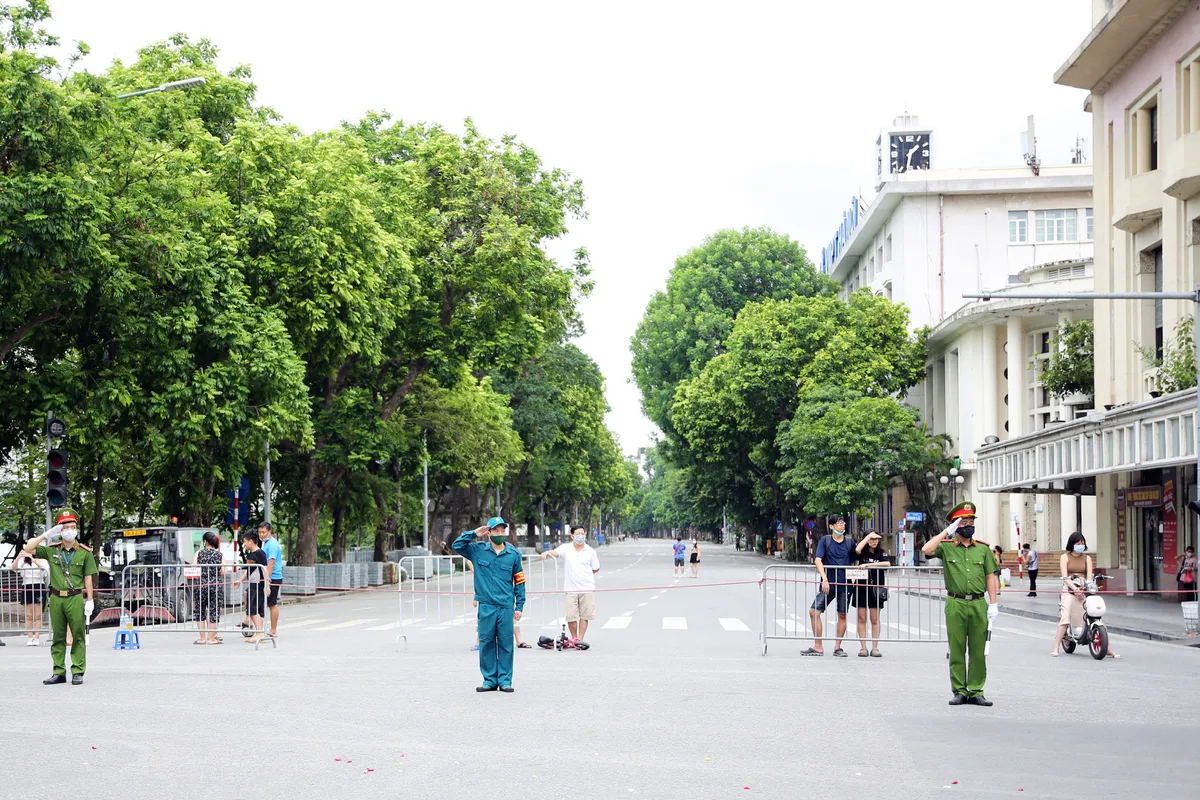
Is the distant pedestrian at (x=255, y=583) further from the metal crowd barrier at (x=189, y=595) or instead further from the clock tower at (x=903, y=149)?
the clock tower at (x=903, y=149)

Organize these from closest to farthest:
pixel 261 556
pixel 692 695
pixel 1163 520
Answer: pixel 692 695 < pixel 261 556 < pixel 1163 520

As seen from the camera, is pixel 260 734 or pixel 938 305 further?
pixel 938 305

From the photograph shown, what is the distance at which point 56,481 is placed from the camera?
71.0 ft

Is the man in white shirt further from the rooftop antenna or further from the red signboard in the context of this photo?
the rooftop antenna

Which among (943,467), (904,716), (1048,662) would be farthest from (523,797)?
(943,467)

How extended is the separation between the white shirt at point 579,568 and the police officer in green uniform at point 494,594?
4.96m

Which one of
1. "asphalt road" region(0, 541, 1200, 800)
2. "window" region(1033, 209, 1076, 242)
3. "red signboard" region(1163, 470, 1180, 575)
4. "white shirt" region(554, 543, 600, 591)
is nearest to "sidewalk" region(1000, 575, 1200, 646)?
"red signboard" region(1163, 470, 1180, 575)

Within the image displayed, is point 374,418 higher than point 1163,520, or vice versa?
point 374,418

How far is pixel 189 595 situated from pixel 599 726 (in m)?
12.3

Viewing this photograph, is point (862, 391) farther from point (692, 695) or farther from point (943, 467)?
point (692, 695)

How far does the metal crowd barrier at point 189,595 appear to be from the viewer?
20828mm

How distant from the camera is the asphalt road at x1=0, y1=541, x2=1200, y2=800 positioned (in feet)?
28.3

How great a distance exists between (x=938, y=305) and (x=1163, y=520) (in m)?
32.0

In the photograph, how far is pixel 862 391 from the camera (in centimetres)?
6069
